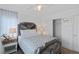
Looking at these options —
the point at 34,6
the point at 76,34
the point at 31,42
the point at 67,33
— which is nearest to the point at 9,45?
the point at 31,42

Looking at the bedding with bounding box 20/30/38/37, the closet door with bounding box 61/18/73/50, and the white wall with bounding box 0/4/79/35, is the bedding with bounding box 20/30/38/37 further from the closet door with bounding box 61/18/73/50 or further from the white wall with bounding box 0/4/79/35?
the closet door with bounding box 61/18/73/50

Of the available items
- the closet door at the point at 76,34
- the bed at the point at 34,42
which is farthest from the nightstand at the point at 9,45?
the closet door at the point at 76,34

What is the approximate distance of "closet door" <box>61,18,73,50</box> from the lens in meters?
1.33

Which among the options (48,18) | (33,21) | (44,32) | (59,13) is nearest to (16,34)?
(33,21)

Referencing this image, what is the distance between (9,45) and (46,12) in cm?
83

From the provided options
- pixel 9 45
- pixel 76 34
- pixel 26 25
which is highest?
pixel 26 25

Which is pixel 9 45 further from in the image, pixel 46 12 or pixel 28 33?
pixel 46 12

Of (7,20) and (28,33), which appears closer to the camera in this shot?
(7,20)

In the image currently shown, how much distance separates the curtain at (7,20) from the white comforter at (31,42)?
26cm

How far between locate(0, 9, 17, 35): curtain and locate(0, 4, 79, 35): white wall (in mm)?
74

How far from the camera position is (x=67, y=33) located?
1.36m

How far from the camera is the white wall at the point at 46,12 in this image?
4.19ft
